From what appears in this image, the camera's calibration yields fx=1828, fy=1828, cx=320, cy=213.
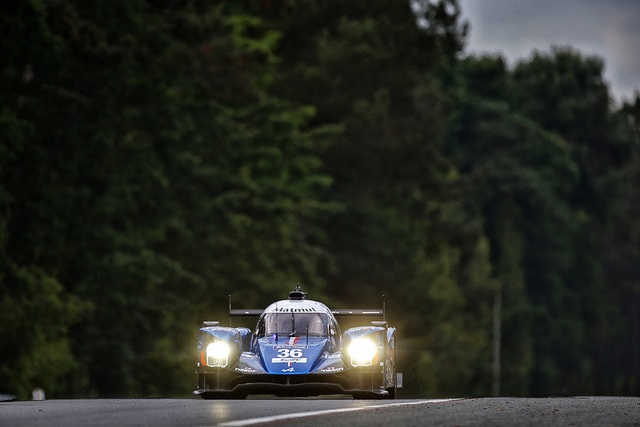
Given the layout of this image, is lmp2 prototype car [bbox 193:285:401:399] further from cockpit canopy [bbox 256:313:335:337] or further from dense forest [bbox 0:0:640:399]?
dense forest [bbox 0:0:640:399]

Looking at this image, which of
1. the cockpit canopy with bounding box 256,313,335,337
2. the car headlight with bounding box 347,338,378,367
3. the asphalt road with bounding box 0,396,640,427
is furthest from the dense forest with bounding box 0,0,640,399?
the asphalt road with bounding box 0,396,640,427

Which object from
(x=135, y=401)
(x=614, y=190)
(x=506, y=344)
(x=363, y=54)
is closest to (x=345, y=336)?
(x=135, y=401)

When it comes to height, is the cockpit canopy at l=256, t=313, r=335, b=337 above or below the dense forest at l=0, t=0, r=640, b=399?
below

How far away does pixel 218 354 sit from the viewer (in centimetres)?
2306

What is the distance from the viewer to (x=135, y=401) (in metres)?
20.8

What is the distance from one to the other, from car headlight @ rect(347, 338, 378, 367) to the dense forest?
22617 millimetres

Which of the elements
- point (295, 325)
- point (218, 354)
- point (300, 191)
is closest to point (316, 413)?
point (218, 354)

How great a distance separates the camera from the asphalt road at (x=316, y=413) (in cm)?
1595

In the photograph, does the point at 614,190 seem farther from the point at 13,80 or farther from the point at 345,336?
the point at 345,336

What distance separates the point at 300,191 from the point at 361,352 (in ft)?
146

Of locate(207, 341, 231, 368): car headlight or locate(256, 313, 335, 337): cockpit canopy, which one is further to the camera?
locate(256, 313, 335, 337): cockpit canopy

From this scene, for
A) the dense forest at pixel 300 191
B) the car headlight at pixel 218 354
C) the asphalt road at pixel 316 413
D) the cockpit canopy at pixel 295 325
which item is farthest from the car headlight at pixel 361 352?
the dense forest at pixel 300 191

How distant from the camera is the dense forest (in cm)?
5003

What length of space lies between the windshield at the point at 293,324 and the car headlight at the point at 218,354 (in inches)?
30.6
